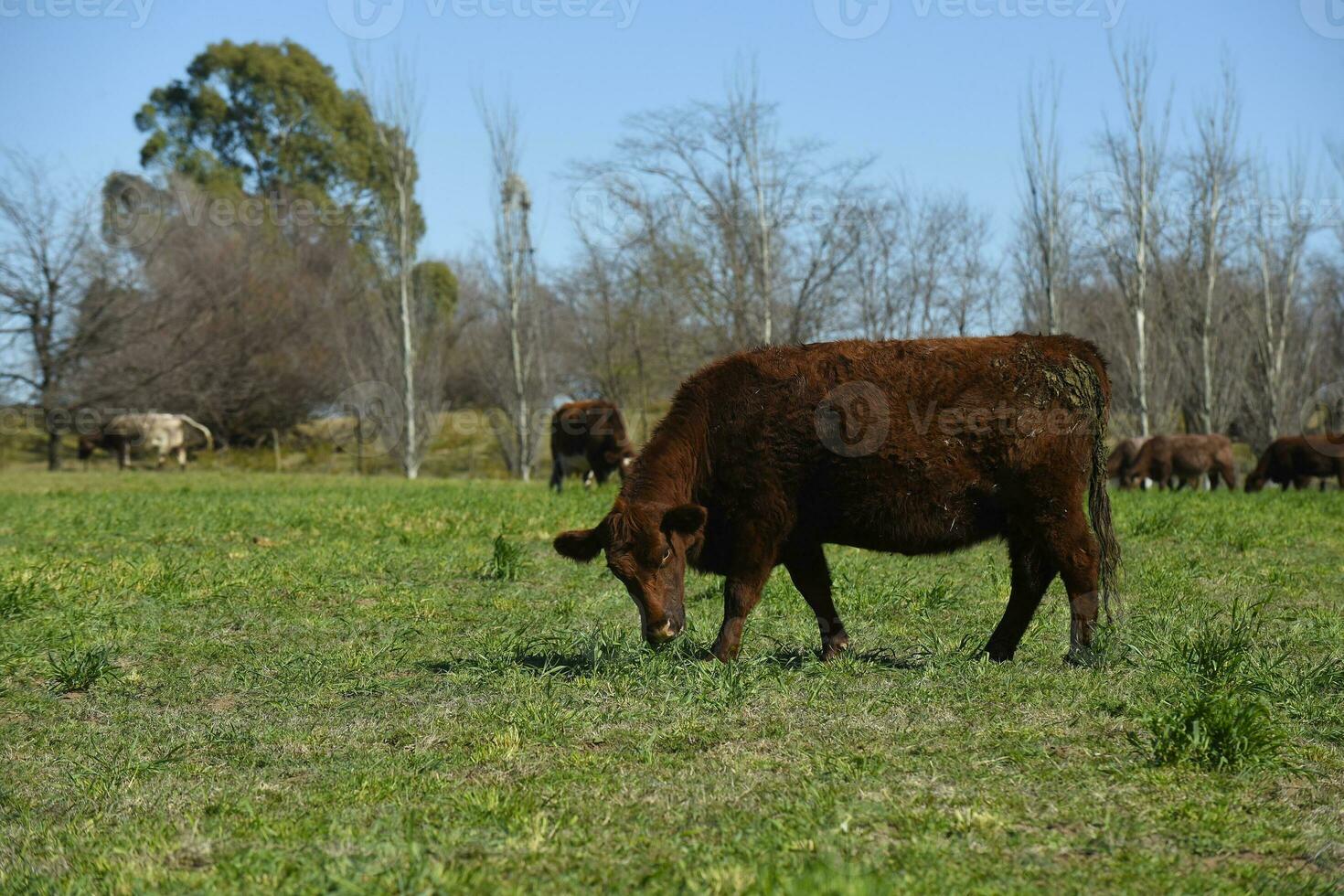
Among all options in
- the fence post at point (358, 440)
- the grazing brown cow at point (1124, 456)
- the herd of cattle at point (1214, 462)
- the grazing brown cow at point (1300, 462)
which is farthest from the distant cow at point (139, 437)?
the grazing brown cow at point (1300, 462)

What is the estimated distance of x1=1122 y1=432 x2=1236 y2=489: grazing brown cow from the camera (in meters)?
30.6

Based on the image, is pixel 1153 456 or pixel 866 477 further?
pixel 1153 456

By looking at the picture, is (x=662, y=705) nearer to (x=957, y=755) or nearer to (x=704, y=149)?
(x=957, y=755)

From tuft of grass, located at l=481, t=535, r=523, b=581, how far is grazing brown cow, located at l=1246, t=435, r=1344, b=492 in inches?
887

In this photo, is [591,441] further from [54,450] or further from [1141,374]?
[54,450]

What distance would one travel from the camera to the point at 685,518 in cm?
652

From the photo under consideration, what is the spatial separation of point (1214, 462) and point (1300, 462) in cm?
Result: 259

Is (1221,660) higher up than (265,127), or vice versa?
(265,127)

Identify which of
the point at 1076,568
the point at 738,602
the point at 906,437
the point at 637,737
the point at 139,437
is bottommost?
the point at 637,737

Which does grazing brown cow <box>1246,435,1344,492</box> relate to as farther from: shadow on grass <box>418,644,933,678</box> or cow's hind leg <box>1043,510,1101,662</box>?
shadow on grass <box>418,644,933,678</box>

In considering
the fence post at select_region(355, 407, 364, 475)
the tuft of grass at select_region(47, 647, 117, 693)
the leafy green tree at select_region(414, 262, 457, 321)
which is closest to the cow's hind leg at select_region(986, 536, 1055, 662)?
the tuft of grass at select_region(47, 647, 117, 693)

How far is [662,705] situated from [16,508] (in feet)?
45.3

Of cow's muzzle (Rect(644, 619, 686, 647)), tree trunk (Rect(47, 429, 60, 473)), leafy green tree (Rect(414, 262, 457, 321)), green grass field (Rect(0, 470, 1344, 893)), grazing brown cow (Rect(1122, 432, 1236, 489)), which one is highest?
leafy green tree (Rect(414, 262, 457, 321))

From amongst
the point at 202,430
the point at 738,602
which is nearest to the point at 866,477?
the point at 738,602
